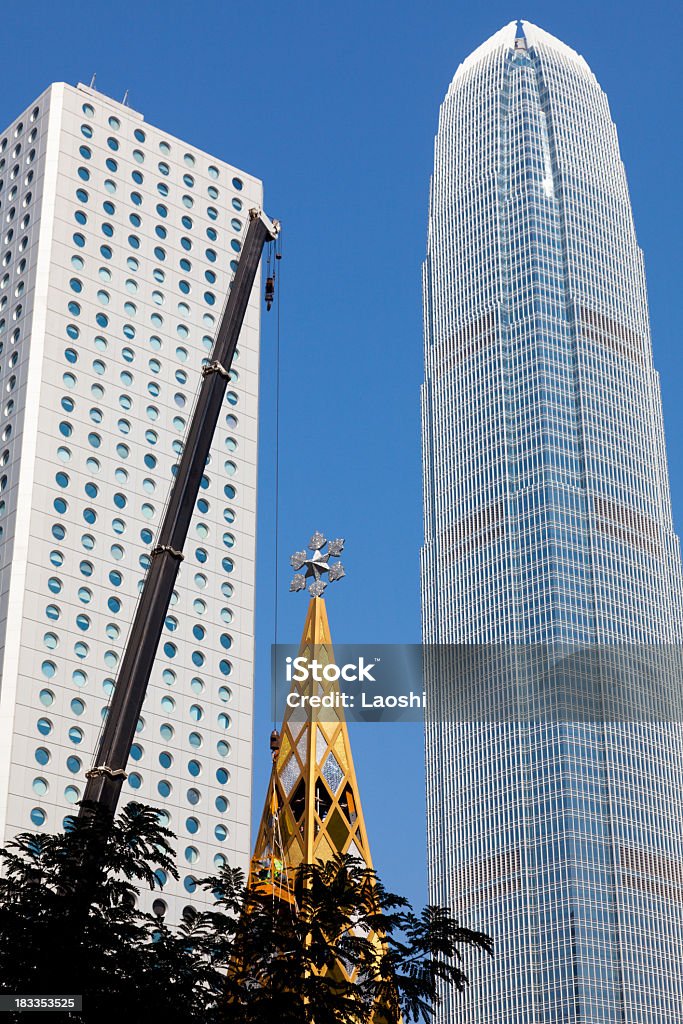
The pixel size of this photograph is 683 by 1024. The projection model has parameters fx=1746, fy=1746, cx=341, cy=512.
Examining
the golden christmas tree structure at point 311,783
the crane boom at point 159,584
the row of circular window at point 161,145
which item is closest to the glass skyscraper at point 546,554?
the row of circular window at point 161,145

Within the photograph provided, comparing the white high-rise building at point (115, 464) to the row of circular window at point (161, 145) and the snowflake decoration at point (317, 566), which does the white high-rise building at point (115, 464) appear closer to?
the row of circular window at point (161, 145)

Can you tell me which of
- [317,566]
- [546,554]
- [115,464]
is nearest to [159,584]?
[317,566]

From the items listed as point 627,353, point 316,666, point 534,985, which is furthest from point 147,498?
point 627,353

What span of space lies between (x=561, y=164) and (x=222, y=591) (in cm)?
10428

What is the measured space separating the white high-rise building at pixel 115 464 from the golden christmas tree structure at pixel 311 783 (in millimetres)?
27397

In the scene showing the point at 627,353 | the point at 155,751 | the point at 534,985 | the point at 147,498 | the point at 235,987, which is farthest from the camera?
the point at 627,353

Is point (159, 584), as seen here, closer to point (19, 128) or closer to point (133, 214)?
point (133, 214)

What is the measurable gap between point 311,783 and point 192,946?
43.3ft

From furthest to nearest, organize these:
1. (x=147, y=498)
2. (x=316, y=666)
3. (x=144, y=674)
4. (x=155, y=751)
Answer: (x=147, y=498)
(x=155, y=751)
(x=316, y=666)
(x=144, y=674)

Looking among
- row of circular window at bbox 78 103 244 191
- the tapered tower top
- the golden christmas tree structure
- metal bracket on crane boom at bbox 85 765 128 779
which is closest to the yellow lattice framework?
the golden christmas tree structure

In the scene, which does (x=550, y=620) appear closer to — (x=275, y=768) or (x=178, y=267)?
(x=178, y=267)

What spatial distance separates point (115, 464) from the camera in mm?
87562

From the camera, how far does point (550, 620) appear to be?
523ft

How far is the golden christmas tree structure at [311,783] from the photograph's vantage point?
161 feet
